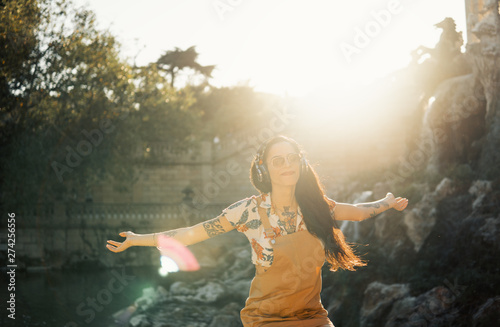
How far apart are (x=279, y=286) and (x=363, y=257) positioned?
8.84 meters

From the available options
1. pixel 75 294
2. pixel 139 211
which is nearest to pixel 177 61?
pixel 139 211

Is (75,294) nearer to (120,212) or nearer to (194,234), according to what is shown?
(120,212)

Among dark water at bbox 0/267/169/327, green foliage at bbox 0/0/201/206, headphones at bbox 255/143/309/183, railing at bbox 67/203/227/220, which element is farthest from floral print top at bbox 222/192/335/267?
railing at bbox 67/203/227/220

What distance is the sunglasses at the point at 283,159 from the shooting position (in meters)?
3.67

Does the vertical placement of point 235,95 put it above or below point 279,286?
above

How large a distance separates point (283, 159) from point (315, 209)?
40cm

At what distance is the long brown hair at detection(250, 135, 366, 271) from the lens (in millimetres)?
3646

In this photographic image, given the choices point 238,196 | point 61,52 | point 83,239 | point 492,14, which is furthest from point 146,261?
point 492,14

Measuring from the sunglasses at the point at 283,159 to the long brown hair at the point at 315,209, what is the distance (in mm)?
57

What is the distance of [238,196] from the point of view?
99.8ft

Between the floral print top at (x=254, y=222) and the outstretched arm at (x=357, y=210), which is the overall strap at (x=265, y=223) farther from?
the outstretched arm at (x=357, y=210)

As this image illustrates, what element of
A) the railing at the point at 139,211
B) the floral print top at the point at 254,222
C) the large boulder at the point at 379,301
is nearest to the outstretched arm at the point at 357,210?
the floral print top at the point at 254,222

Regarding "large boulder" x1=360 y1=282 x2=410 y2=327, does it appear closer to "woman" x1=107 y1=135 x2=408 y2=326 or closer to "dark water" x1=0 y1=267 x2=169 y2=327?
"woman" x1=107 y1=135 x2=408 y2=326

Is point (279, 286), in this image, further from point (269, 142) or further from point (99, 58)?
point (99, 58)
